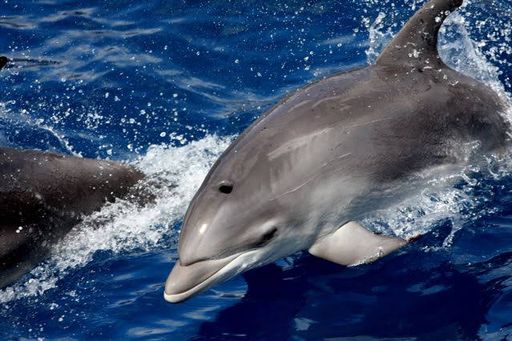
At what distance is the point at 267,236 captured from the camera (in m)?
6.49

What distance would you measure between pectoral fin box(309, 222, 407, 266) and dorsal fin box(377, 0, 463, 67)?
1.56 m

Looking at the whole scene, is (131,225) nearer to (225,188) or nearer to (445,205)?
(225,188)

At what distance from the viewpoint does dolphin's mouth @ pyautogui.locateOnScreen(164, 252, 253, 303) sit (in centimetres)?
608

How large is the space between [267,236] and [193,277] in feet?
2.29

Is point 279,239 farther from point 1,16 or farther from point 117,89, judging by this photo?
point 1,16

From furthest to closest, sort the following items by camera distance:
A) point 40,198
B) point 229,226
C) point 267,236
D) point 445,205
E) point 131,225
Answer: point 131,225 → point 445,205 → point 40,198 → point 267,236 → point 229,226

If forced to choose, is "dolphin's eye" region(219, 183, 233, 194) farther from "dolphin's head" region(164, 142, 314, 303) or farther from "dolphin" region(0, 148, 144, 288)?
"dolphin" region(0, 148, 144, 288)

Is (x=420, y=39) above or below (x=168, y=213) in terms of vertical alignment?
above

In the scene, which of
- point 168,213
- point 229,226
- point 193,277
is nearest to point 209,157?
point 168,213

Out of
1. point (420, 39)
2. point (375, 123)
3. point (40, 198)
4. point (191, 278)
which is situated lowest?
point (191, 278)

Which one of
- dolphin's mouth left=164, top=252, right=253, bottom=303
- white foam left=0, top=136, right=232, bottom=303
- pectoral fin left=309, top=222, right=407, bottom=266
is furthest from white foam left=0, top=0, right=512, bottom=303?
dolphin's mouth left=164, top=252, right=253, bottom=303

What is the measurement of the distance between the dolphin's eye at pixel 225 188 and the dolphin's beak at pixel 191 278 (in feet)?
1.60

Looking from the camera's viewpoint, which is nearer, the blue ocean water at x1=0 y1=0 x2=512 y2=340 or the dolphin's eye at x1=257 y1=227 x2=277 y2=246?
the dolphin's eye at x1=257 y1=227 x2=277 y2=246

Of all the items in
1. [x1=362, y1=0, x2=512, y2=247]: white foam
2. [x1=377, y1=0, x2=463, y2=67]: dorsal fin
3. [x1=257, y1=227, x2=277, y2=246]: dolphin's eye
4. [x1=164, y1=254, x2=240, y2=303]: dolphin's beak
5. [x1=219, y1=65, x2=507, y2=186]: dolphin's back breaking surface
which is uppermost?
[x1=377, y1=0, x2=463, y2=67]: dorsal fin
